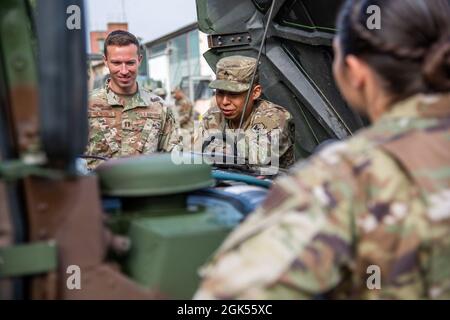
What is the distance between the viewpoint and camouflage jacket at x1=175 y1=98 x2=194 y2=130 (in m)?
14.9

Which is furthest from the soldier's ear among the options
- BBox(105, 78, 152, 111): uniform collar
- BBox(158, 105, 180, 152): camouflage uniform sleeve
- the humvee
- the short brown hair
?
the humvee

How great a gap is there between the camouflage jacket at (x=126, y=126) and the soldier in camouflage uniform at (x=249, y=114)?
40 cm

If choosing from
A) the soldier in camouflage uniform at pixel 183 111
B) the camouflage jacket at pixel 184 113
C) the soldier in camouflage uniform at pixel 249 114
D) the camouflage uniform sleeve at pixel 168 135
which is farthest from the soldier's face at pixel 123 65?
the camouflage jacket at pixel 184 113

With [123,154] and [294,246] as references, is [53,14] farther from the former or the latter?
[123,154]

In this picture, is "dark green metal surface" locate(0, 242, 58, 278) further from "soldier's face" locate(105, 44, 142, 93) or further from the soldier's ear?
"soldier's face" locate(105, 44, 142, 93)

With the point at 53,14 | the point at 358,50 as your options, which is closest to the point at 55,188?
the point at 53,14

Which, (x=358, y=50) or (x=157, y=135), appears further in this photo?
(x=157, y=135)

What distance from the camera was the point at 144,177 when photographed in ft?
5.40

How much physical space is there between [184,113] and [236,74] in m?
11.2

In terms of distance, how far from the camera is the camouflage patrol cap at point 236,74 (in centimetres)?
400

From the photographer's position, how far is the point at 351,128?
3938 mm

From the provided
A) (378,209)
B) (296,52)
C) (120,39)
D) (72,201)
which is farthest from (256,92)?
(378,209)

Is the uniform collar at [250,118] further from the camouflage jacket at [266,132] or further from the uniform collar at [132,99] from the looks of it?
the uniform collar at [132,99]
